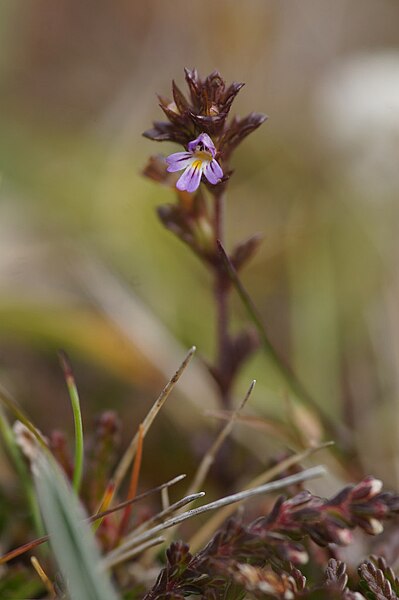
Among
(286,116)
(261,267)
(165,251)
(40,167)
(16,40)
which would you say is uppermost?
(16,40)

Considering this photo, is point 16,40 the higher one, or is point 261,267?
point 16,40

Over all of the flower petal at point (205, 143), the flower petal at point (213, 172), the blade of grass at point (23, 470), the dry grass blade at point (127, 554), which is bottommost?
the dry grass blade at point (127, 554)

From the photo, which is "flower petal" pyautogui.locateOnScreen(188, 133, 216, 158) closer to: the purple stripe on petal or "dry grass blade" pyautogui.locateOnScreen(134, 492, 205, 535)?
the purple stripe on petal

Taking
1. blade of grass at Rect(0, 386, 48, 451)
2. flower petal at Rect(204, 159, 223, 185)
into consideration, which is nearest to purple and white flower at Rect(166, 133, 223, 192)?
flower petal at Rect(204, 159, 223, 185)

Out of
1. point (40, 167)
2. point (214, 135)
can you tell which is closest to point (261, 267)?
point (40, 167)

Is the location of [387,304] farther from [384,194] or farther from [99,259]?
[99,259]

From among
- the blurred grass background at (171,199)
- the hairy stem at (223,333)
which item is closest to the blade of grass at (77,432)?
the hairy stem at (223,333)

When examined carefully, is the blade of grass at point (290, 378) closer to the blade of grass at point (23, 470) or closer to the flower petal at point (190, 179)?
the flower petal at point (190, 179)
